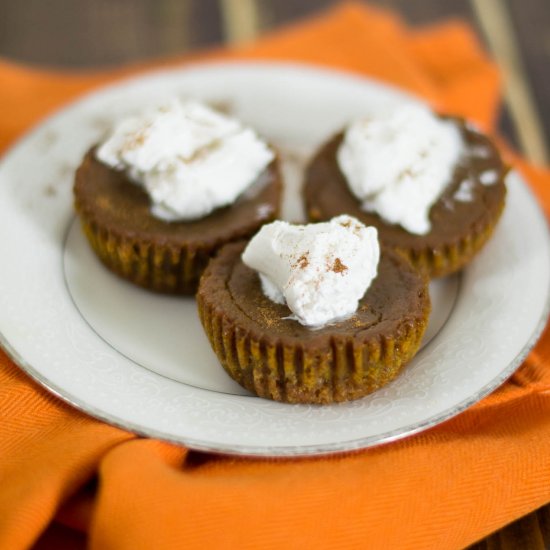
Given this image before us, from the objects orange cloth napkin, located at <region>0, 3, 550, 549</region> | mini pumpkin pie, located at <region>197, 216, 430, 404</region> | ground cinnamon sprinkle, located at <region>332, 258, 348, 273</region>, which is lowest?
orange cloth napkin, located at <region>0, 3, 550, 549</region>

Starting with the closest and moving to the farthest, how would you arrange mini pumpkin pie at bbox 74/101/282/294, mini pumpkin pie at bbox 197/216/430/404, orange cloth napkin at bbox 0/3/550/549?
orange cloth napkin at bbox 0/3/550/549
mini pumpkin pie at bbox 197/216/430/404
mini pumpkin pie at bbox 74/101/282/294

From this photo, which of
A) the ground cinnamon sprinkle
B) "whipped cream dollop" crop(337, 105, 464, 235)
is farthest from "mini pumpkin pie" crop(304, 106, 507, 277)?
the ground cinnamon sprinkle

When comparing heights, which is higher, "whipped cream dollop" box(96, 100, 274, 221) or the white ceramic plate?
"whipped cream dollop" box(96, 100, 274, 221)

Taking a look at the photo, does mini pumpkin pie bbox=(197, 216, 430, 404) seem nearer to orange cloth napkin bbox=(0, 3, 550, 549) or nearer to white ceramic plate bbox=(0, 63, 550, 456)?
white ceramic plate bbox=(0, 63, 550, 456)

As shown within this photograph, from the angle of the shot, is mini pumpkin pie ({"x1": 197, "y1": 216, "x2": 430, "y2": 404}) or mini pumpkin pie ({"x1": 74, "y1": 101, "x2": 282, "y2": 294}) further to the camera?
mini pumpkin pie ({"x1": 74, "y1": 101, "x2": 282, "y2": 294})

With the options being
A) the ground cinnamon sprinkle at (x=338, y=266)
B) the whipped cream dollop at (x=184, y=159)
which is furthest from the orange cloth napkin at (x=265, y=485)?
the whipped cream dollop at (x=184, y=159)

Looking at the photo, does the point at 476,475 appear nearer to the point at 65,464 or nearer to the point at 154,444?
the point at 154,444
